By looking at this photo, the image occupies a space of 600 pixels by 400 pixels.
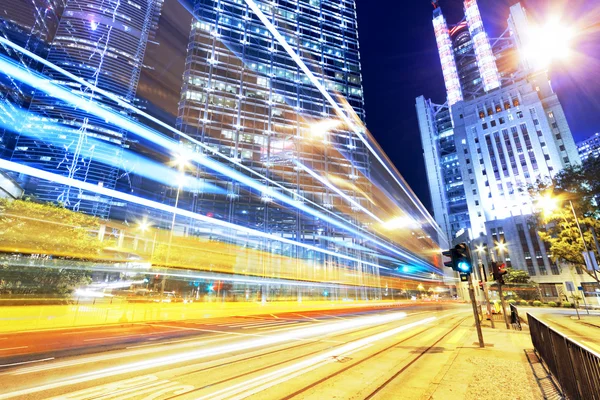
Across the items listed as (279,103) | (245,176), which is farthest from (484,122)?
(245,176)

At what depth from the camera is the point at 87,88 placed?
191 feet

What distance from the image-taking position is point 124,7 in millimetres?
66438

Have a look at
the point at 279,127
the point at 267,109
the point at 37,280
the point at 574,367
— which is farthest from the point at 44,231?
the point at 279,127

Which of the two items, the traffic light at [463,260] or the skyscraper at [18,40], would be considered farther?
the skyscraper at [18,40]

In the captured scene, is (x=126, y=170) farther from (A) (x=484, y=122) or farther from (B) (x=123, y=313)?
(A) (x=484, y=122)

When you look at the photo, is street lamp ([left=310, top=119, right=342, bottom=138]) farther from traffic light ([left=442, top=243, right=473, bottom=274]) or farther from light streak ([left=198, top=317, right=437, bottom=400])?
light streak ([left=198, top=317, right=437, bottom=400])

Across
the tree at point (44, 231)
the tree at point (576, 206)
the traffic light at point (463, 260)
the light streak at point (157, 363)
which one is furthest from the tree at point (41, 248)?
the tree at point (576, 206)

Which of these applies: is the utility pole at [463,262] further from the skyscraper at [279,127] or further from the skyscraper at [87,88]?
the skyscraper at [87,88]

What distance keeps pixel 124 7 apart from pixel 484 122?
107 meters

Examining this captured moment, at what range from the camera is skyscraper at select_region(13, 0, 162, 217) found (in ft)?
184

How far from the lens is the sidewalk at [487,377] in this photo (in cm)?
462

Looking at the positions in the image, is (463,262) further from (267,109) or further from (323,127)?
(323,127)

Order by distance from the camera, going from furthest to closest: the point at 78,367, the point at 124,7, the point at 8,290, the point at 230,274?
the point at 124,7 → the point at 230,274 → the point at 8,290 → the point at 78,367

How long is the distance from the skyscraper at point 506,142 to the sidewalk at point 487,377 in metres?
64.0
